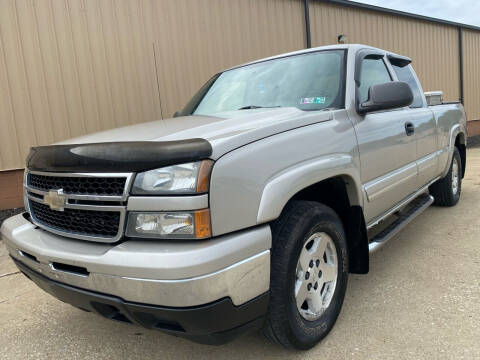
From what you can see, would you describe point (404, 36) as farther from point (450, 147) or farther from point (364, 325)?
point (364, 325)

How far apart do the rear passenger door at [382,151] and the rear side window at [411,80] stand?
15.5 inches

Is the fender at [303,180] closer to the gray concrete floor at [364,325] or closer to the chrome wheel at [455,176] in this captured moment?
the gray concrete floor at [364,325]

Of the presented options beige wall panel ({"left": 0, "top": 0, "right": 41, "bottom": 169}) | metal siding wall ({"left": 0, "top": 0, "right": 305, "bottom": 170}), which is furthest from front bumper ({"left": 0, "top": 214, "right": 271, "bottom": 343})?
beige wall panel ({"left": 0, "top": 0, "right": 41, "bottom": 169})

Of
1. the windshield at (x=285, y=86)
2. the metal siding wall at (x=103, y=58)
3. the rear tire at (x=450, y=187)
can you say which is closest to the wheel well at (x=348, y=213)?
the windshield at (x=285, y=86)

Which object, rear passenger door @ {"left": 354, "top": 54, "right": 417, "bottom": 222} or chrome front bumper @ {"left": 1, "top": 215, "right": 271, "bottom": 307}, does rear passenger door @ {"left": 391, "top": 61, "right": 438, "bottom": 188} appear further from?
chrome front bumper @ {"left": 1, "top": 215, "right": 271, "bottom": 307}

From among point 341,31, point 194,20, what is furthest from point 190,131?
point 341,31

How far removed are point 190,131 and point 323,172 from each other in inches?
30.5

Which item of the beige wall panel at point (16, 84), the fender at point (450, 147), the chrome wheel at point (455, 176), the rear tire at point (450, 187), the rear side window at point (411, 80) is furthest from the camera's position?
the beige wall panel at point (16, 84)

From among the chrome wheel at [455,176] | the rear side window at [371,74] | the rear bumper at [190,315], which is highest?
the rear side window at [371,74]

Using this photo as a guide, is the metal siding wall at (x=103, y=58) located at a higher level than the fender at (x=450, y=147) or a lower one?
higher

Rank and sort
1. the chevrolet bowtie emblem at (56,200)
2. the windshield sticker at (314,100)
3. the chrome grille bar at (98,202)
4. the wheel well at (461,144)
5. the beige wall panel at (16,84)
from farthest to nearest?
the beige wall panel at (16,84) < the wheel well at (461,144) < the windshield sticker at (314,100) < the chevrolet bowtie emblem at (56,200) < the chrome grille bar at (98,202)

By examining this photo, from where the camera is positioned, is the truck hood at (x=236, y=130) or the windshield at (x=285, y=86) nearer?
the truck hood at (x=236, y=130)

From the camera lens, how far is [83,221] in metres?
1.89

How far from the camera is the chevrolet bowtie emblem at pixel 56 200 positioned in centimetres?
195
